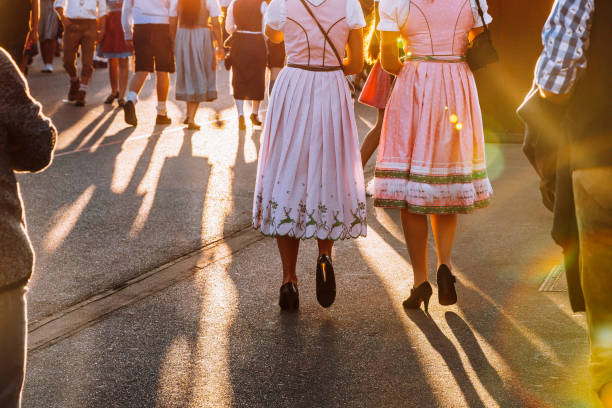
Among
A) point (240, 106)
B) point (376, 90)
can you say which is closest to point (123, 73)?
point (240, 106)

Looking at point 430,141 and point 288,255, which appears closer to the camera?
point 430,141

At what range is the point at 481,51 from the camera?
514 centimetres

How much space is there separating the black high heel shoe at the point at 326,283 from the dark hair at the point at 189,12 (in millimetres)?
7553

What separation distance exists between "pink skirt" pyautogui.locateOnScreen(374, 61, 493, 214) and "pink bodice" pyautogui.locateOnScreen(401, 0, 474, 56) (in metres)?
0.09

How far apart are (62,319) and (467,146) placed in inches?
90.8

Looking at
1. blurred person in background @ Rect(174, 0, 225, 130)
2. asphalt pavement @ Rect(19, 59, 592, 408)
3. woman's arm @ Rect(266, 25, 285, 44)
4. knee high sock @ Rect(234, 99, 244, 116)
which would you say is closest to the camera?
asphalt pavement @ Rect(19, 59, 592, 408)

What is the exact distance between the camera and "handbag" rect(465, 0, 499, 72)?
5.13m

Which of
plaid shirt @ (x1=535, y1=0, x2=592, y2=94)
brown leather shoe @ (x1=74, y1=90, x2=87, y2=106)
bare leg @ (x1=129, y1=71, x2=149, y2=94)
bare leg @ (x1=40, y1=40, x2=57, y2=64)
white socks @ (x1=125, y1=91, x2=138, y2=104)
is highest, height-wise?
Answer: plaid shirt @ (x1=535, y1=0, x2=592, y2=94)

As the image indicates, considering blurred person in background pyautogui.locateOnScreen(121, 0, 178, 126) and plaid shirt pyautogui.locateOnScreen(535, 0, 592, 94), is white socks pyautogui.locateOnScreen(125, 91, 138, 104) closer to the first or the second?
blurred person in background pyautogui.locateOnScreen(121, 0, 178, 126)

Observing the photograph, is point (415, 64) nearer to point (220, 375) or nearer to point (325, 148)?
point (325, 148)

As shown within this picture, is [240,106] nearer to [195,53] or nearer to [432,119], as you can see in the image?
→ [195,53]

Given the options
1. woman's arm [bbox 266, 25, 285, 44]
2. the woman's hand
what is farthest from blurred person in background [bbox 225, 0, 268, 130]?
the woman's hand

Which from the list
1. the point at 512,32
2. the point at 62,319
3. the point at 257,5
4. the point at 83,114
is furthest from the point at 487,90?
the point at 62,319

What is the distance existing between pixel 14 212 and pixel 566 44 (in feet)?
6.01
